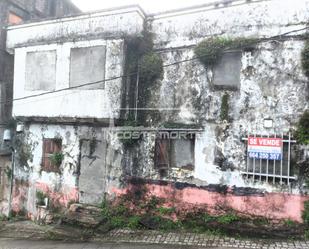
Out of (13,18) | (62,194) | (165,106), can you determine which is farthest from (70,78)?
(13,18)

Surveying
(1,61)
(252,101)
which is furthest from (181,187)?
(1,61)

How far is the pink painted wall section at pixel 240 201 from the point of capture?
8.34m

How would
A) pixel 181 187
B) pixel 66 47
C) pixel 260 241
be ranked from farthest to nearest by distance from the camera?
pixel 66 47 < pixel 181 187 < pixel 260 241

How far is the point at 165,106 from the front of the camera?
1002 centimetres

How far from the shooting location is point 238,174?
896 cm

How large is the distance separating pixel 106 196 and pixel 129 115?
9.01 ft

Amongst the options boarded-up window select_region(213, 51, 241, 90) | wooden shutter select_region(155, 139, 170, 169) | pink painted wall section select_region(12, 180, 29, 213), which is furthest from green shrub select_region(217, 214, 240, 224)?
pink painted wall section select_region(12, 180, 29, 213)

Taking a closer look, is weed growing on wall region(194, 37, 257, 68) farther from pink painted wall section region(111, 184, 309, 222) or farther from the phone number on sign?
pink painted wall section region(111, 184, 309, 222)

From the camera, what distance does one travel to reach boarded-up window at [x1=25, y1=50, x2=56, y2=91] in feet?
37.9

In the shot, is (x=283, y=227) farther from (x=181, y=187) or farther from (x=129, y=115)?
(x=129, y=115)

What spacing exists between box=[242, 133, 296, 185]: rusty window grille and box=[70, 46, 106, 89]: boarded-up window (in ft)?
16.5

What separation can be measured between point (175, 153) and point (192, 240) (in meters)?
2.56

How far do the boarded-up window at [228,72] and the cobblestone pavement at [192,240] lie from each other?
4.11m

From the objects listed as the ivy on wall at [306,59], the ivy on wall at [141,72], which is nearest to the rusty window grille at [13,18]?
the ivy on wall at [141,72]
